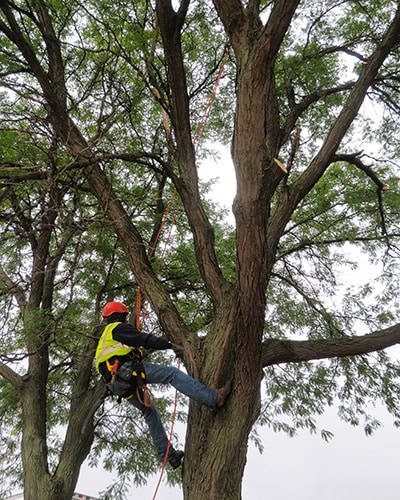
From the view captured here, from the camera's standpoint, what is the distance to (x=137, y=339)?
125 inches

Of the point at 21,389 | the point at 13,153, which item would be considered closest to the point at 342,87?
the point at 13,153

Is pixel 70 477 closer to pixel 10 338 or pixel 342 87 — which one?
pixel 10 338

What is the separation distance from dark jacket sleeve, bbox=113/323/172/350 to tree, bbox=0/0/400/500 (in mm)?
245

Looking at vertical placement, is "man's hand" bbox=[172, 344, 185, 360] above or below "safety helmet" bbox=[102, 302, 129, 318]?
below

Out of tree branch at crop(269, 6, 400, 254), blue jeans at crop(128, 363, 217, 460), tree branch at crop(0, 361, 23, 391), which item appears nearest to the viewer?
blue jeans at crop(128, 363, 217, 460)

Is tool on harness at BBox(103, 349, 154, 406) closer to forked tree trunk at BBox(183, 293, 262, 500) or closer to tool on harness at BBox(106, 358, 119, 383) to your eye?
tool on harness at BBox(106, 358, 119, 383)

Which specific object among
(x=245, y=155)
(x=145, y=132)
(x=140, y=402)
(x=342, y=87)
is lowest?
(x=140, y=402)

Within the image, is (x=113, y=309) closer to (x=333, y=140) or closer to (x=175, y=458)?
(x=175, y=458)

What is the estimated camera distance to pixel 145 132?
610cm

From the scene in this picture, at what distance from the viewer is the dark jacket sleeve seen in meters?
3.08

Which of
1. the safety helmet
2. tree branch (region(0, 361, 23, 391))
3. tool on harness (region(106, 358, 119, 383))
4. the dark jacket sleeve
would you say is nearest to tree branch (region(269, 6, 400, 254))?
the dark jacket sleeve

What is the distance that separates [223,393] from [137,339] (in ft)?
2.52

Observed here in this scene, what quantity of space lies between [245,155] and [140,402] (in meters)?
2.22

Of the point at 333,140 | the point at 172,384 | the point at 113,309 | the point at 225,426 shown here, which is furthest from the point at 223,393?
the point at 333,140
